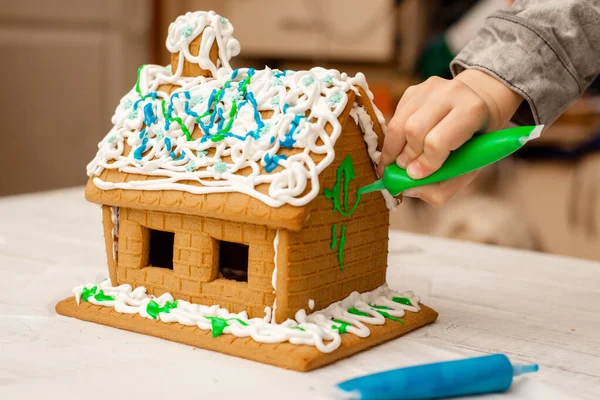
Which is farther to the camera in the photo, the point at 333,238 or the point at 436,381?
the point at 333,238

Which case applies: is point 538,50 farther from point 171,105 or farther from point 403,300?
point 171,105

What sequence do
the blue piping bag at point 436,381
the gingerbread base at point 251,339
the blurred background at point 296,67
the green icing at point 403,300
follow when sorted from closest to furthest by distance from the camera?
the blue piping bag at point 436,381, the gingerbread base at point 251,339, the green icing at point 403,300, the blurred background at point 296,67

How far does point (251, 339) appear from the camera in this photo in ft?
3.17

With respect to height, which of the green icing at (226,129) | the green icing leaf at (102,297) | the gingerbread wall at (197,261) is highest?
the green icing at (226,129)

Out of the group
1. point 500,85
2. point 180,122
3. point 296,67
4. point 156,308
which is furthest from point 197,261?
point 296,67

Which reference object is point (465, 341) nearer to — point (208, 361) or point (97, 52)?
point (208, 361)

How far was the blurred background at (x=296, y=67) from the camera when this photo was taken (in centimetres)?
280

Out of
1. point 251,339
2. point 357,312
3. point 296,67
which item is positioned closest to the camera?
point 251,339

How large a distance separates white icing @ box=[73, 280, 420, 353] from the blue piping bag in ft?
0.41

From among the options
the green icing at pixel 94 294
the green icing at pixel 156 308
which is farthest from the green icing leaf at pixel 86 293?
the green icing at pixel 156 308

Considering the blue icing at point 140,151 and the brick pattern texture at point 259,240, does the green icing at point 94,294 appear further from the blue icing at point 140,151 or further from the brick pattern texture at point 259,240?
the blue icing at point 140,151

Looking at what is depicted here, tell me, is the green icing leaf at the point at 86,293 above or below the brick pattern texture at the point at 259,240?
below

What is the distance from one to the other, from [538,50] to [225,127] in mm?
447

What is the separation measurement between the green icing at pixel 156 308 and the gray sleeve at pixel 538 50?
1.67 ft
